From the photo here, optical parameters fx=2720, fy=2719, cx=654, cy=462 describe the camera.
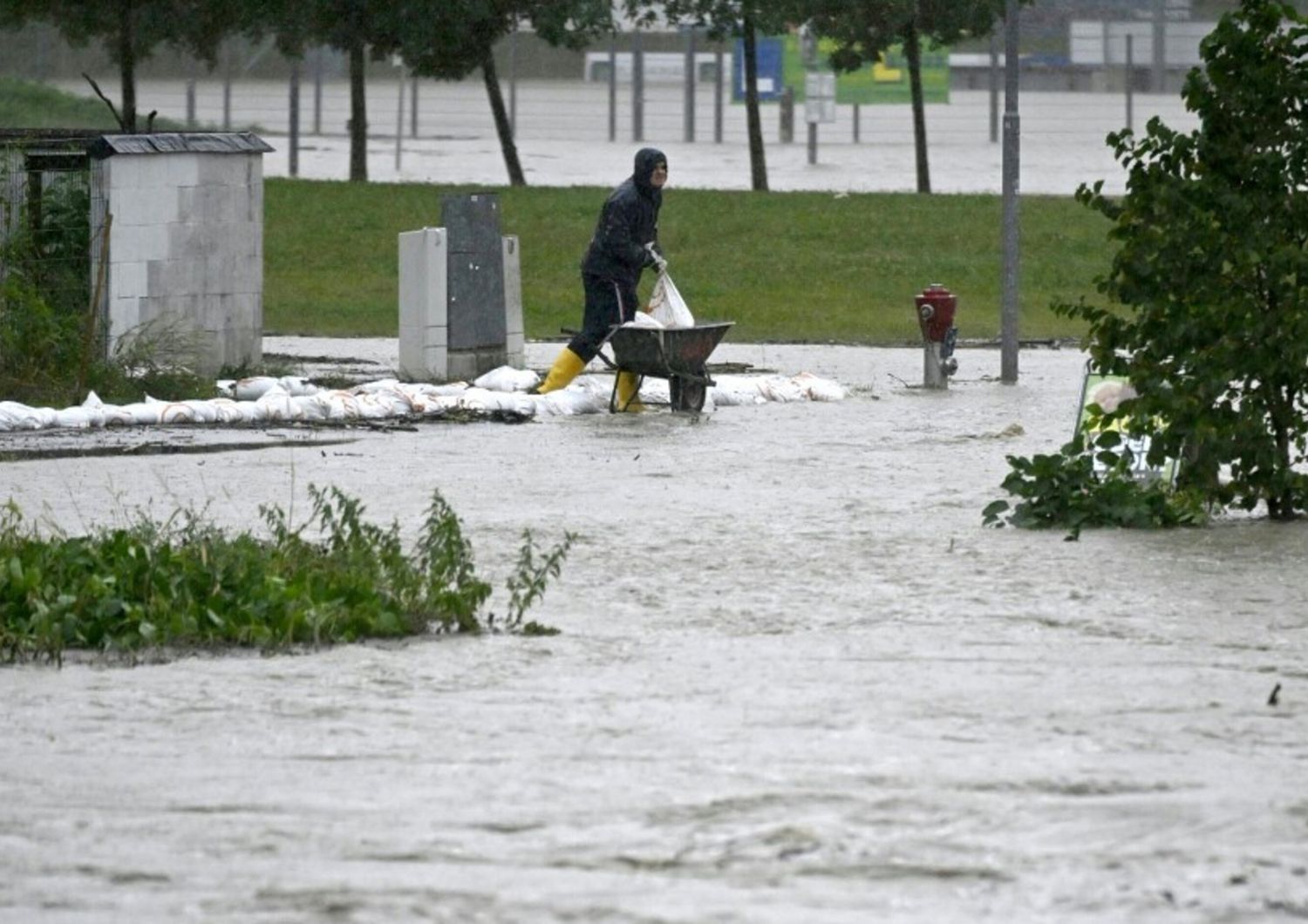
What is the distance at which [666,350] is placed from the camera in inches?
639

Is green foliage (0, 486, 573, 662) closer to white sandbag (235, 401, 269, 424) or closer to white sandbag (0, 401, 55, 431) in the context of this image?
white sandbag (0, 401, 55, 431)

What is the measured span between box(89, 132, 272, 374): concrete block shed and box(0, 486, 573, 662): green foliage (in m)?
8.02

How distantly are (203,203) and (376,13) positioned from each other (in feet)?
59.0

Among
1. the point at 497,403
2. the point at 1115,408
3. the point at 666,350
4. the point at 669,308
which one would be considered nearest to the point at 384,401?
the point at 497,403

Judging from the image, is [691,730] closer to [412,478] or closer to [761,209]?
[412,478]

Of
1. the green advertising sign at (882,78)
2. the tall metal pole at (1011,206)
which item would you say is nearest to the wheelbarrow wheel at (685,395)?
the tall metal pole at (1011,206)

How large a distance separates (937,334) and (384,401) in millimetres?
4228

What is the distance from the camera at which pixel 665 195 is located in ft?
109

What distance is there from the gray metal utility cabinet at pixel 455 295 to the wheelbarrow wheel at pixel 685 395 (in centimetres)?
261

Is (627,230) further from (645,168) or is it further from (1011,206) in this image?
(1011,206)

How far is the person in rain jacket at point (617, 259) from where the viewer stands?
676 inches

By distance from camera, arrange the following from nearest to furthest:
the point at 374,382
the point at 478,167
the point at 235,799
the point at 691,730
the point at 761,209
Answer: the point at 235,799, the point at 691,730, the point at 374,382, the point at 761,209, the point at 478,167

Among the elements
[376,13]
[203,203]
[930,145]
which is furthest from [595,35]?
[203,203]

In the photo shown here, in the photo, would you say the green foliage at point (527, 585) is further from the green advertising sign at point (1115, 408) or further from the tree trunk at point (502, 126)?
the tree trunk at point (502, 126)
